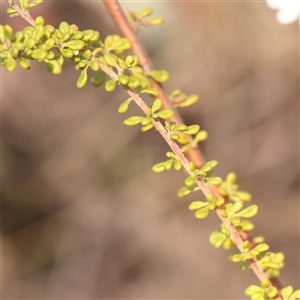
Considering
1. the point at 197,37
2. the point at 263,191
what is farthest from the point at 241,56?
the point at 263,191

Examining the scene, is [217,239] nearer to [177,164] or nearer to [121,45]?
[177,164]

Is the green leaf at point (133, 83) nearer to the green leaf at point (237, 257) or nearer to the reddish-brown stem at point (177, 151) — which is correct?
the reddish-brown stem at point (177, 151)

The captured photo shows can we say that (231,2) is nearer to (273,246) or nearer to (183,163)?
(273,246)

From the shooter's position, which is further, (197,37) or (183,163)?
(197,37)

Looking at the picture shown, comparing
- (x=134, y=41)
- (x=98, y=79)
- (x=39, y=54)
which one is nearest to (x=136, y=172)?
(x=134, y=41)

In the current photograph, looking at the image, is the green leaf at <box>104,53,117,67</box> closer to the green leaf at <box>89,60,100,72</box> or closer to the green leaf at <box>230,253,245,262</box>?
the green leaf at <box>89,60,100,72</box>

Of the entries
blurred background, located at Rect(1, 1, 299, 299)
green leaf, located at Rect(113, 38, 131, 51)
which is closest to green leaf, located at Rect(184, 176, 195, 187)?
green leaf, located at Rect(113, 38, 131, 51)
